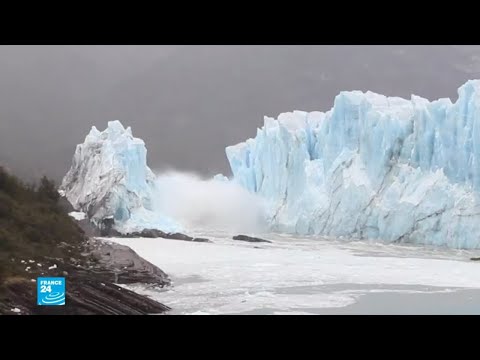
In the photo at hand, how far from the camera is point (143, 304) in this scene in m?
7.31

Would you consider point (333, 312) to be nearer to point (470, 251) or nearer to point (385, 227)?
point (470, 251)

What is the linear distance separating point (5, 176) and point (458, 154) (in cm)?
1952

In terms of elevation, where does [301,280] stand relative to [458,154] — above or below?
below

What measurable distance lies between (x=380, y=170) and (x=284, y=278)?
15.9m

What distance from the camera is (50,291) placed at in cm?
611

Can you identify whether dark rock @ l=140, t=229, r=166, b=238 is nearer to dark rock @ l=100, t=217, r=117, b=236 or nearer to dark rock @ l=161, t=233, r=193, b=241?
dark rock @ l=161, t=233, r=193, b=241

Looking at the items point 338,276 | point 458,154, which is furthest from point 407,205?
point 338,276

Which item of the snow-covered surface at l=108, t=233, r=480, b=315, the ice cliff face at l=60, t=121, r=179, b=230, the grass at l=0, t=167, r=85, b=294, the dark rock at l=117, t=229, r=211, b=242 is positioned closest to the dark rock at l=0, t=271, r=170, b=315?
the grass at l=0, t=167, r=85, b=294

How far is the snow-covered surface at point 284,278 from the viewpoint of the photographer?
8.15 m

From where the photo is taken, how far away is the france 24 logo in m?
6.01

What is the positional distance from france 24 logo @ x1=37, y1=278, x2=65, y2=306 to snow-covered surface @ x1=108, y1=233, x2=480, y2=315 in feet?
5.85

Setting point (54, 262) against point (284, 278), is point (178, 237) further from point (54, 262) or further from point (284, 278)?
point (54, 262)

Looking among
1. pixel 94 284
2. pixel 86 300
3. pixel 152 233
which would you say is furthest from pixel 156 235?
pixel 86 300
